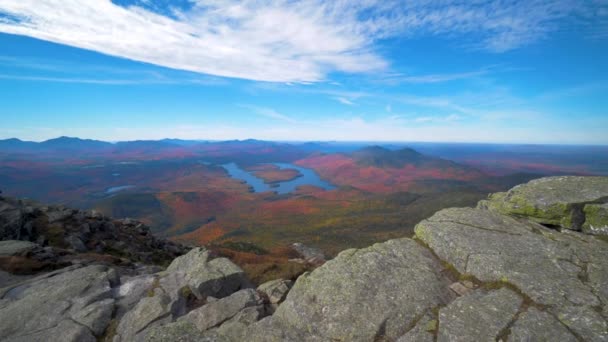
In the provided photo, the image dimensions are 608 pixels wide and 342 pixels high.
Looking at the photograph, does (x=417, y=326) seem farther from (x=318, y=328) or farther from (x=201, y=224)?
(x=201, y=224)

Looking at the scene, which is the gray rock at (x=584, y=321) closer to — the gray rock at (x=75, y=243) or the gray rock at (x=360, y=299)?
the gray rock at (x=360, y=299)

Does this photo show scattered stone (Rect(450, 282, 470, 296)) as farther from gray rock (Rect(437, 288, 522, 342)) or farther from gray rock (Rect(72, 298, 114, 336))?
gray rock (Rect(72, 298, 114, 336))

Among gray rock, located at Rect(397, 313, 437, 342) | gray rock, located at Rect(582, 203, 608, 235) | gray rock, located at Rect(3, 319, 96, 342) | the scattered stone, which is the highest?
gray rock, located at Rect(582, 203, 608, 235)

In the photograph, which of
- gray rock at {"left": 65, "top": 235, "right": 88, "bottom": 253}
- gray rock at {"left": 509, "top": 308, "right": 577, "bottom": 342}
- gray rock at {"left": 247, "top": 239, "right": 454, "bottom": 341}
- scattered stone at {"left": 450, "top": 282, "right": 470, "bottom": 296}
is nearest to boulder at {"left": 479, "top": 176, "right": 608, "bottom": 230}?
gray rock at {"left": 247, "top": 239, "right": 454, "bottom": 341}

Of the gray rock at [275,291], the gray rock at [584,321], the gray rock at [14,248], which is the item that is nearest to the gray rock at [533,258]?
the gray rock at [584,321]

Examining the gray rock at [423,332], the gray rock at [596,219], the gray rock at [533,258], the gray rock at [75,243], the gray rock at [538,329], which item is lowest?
the gray rock at [75,243]

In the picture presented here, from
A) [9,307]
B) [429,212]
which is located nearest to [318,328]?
[9,307]

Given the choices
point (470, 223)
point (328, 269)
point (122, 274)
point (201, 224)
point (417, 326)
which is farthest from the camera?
point (201, 224)
